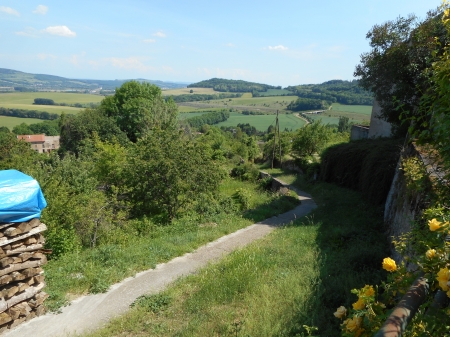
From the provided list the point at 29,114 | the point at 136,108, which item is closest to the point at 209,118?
the point at 136,108

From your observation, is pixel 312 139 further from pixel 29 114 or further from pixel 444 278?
pixel 29 114

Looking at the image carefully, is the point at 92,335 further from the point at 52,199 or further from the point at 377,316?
the point at 52,199

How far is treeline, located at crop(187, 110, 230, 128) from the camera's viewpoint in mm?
80794

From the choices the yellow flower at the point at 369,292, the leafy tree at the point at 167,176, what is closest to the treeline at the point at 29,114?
the leafy tree at the point at 167,176

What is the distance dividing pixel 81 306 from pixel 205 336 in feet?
9.41

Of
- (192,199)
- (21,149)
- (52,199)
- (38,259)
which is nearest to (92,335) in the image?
(38,259)

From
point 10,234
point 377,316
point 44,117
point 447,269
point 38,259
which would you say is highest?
point 447,269

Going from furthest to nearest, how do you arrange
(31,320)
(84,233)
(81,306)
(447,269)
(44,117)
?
(44,117) → (84,233) → (81,306) → (31,320) → (447,269)

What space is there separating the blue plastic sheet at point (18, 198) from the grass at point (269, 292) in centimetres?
238

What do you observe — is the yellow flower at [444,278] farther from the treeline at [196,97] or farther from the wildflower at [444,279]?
the treeline at [196,97]

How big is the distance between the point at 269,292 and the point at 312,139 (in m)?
24.4

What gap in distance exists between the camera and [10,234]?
17.9 ft

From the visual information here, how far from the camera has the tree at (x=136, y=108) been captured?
32.4m

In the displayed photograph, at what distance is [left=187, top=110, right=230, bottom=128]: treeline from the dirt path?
6993 centimetres
